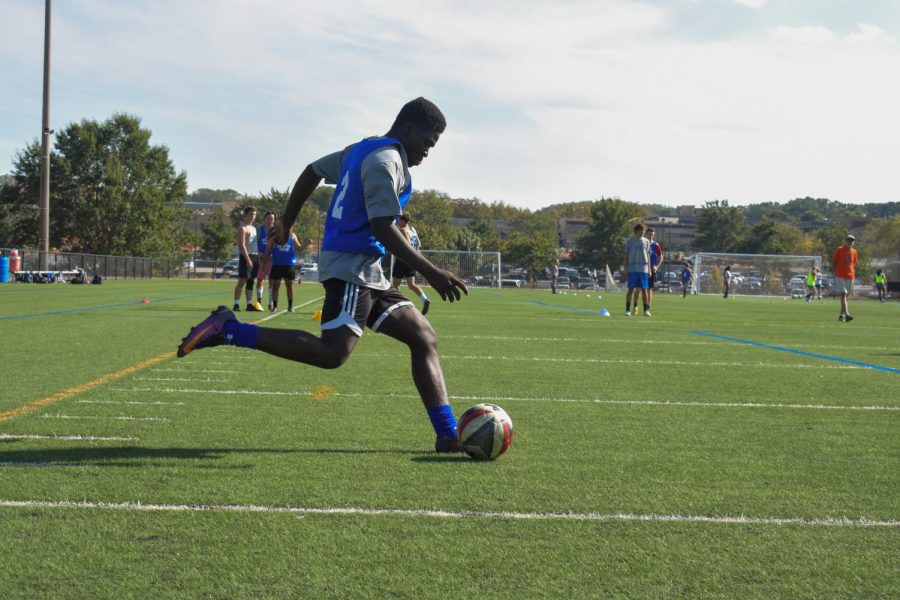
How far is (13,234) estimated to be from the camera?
74.7 meters

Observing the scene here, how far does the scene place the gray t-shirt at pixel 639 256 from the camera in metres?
19.8

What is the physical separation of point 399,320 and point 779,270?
56.0m

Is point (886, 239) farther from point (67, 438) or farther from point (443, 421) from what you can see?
point (67, 438)

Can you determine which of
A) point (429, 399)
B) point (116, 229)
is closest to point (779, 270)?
point (116, 229)

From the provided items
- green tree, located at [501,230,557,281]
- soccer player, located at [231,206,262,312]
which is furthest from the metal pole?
green tree, located at [501,230,557,281]

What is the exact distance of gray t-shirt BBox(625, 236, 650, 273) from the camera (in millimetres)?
19812

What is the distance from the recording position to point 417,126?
4680 mm

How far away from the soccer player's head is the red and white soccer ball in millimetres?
1391

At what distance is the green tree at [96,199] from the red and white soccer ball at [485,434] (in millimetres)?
74275

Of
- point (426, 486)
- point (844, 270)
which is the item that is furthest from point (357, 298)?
point (844, 270)

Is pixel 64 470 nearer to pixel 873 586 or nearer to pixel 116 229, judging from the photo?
pixel 873 586

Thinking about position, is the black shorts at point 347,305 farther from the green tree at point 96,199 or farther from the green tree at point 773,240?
the green tree at point 773,240

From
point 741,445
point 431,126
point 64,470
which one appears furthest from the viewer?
point 741,445

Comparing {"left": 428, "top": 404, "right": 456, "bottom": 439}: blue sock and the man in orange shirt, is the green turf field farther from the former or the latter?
the man in orange shirt
